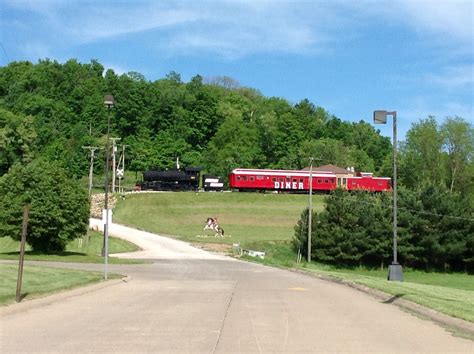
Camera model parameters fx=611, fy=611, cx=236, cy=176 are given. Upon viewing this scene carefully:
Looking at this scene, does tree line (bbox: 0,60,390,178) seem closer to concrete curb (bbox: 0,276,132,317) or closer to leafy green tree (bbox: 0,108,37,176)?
leafy green tree (bbox: 0,108,37,176)

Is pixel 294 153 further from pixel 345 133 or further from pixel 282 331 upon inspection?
pixel 282 331

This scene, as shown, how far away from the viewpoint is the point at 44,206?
4097 cm

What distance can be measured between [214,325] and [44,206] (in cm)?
3145

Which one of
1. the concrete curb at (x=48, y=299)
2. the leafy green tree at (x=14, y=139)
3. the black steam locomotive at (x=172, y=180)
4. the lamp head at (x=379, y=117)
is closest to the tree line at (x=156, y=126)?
the leafy green tree at (x=14, y=139)

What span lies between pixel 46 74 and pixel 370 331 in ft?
505

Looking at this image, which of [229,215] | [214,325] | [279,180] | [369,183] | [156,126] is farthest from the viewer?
[156,126]

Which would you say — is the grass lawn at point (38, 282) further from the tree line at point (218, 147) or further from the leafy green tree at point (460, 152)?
the leafy green tree at point (460, 152)

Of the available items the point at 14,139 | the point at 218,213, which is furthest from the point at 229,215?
the point at 14,139

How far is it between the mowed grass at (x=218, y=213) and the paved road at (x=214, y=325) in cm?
4930

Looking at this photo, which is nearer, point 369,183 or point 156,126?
point 369,183

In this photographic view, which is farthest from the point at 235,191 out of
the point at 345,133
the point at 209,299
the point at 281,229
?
the point at 345,133

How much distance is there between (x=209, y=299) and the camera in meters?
17.8

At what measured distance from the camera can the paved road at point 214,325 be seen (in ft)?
31.6

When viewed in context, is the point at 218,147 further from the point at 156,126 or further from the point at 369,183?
the point at 369,183
